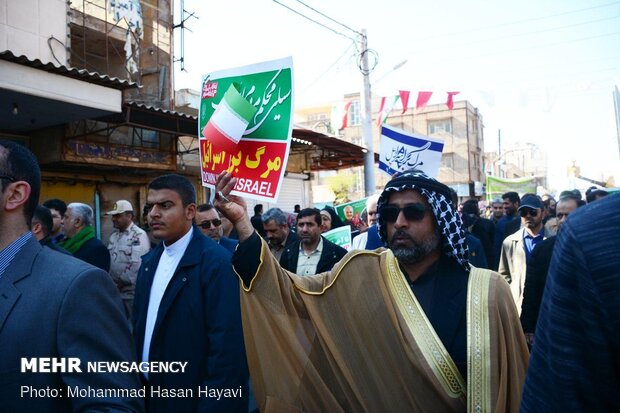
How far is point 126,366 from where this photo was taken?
1687 mm

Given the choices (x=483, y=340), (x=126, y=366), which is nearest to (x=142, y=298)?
(x=126, y=366)

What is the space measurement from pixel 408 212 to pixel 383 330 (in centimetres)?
65

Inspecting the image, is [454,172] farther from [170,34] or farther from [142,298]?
[142,298]

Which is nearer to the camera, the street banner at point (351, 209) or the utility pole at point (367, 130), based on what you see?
the street banner at point (351, 209)

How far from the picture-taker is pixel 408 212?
251 centimetres

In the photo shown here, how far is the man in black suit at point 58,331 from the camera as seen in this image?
1.57m

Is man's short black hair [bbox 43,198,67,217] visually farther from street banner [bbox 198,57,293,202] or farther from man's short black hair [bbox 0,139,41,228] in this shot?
man's short black hair [bbox 0,139,41,228]

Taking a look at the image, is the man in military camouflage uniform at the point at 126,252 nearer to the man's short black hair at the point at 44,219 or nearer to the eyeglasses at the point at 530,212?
the man's short black hair at the point at 44,219

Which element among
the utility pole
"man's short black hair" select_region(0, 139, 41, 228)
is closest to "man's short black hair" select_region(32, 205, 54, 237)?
"man's short black hair" select_region(0, 139, 41, 228)

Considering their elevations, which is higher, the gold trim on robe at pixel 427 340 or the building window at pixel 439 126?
the building window at pixel 439 126

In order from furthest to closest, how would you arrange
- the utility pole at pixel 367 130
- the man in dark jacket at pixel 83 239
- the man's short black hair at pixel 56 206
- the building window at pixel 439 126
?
the building window at pixel 439 126
the utility pole at pixel 367 130
the man's short black hair at pixel 56 206
the man in dark jacket at pixel 83 239

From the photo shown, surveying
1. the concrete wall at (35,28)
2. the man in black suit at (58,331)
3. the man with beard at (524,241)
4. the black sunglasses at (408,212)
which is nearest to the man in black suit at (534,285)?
the man with beard at (524,241)

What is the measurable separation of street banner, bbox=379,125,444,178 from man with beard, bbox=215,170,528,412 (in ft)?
14.4

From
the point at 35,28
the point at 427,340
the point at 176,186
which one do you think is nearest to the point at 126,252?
the point at 176,186
